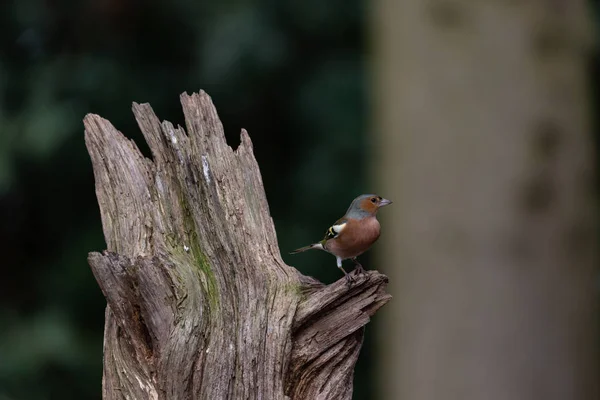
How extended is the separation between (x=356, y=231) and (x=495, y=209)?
0.70 meters

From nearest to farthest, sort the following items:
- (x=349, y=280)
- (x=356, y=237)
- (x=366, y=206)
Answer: (x=349, y=280) < (x=356, y=237) < (x=366, y=206)

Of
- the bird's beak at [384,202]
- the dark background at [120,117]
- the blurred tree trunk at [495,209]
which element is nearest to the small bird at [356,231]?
the bird's beak at [384,202]

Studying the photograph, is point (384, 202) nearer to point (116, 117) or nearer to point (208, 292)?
point (208, 292)

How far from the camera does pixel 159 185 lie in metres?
4.11

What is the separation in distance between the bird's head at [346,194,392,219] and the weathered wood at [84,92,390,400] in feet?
1.52

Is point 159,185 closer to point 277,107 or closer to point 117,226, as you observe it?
point 117,226

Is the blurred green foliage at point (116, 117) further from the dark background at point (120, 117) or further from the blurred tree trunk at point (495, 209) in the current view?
the blurred tree trunk at point (495, 209)

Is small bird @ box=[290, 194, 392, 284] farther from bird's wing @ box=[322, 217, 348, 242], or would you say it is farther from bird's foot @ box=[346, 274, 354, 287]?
bird's foot @ box=[346, 274, 354, 287]

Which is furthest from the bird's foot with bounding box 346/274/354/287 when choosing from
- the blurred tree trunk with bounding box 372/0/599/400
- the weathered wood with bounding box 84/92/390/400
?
the blurred tree trunk with bounding box 372/0/599/400

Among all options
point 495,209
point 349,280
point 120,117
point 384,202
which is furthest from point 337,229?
point 120,117

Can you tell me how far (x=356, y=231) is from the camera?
4.14m

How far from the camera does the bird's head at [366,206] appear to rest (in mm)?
4289

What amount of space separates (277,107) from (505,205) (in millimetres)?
A: 5767

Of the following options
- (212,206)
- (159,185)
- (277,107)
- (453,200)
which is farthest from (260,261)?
(277,107)
